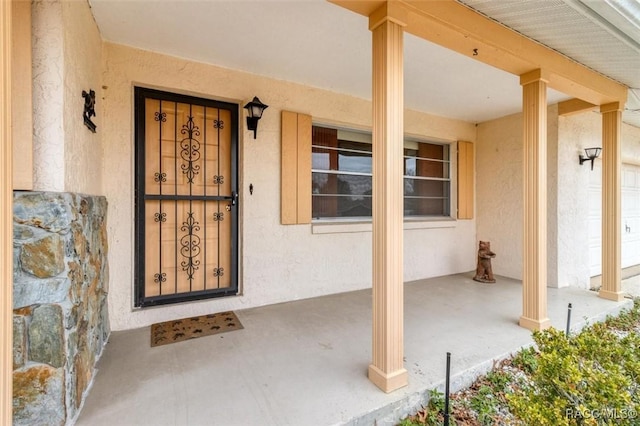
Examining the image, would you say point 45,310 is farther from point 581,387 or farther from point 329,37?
point 329,37

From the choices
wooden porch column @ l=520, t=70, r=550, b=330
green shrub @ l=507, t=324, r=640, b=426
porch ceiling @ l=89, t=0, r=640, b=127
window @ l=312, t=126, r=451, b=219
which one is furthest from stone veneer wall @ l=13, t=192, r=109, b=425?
wooden porch column @ l=520, t=70, r=550, b=330

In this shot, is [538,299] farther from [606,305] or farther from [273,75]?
[273,75]

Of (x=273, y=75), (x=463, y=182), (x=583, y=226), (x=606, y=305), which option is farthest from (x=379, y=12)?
(x=583, y=226)

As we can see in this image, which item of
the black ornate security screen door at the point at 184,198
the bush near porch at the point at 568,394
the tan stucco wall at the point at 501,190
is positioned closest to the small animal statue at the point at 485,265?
the tan stucco wall at the point at 501,190

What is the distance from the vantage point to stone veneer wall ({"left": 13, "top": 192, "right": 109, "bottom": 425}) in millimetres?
1424

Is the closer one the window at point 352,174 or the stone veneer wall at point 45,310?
the stone veneer wall at point 45,310

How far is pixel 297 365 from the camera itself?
216 cm

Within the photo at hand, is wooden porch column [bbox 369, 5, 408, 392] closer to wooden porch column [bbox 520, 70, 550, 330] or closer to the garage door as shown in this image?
wooden porch column [bbox 520, 70, 550, 330]

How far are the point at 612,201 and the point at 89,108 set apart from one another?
572 centimetres

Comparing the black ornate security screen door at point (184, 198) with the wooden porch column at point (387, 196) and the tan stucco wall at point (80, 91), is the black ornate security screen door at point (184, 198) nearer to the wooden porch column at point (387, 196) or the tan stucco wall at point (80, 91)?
the tan stucco wall at point (80, 91)

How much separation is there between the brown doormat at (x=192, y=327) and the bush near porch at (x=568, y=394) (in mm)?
1780

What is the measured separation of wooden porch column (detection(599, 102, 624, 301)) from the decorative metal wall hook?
5570mm

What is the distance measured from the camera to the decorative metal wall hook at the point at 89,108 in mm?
2078

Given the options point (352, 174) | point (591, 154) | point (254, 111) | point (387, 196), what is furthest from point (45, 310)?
point (591, 154)
